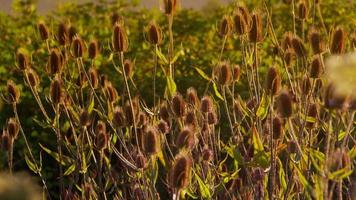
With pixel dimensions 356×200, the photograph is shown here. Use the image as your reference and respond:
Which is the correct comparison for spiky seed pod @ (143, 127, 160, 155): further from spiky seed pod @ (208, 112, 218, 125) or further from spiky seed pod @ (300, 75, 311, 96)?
spiky seed pod @ (208, 112, 218, 125)

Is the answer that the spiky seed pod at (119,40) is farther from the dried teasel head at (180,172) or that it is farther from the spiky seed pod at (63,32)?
the dried teasel head at (180,172)

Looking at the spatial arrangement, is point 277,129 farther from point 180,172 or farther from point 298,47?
point 180,172

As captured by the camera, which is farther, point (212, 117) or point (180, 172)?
point (212, 117)

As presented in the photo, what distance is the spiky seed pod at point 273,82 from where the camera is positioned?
2.34 metres

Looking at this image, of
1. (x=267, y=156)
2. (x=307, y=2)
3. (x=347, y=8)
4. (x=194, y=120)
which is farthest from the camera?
(x=347, y=8)

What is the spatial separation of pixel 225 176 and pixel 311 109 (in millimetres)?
342

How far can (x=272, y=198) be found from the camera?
2.51m

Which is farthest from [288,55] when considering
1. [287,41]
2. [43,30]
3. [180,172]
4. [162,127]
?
[180,172]

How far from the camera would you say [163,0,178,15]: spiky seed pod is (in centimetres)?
276

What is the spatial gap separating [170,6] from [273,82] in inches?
22.1

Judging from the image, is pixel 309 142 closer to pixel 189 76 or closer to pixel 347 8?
pixel 189 76

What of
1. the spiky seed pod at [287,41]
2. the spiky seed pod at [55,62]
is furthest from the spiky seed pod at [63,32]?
the spiky seed pod at [287,41]

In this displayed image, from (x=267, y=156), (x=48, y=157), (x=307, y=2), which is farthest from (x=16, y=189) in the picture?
(x=48, y=157)

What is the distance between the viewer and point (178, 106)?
2434 mm
